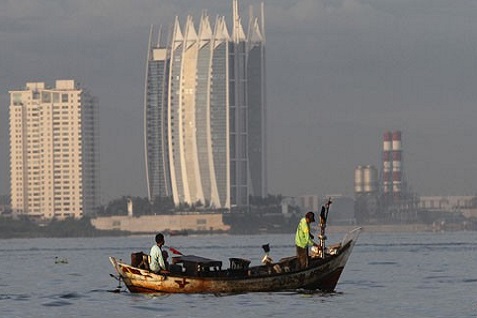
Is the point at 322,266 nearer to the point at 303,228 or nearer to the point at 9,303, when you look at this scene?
the point at 303,228

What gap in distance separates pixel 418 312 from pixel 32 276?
44.5m

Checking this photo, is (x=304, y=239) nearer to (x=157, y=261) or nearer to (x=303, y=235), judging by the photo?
(x=303, y=235)

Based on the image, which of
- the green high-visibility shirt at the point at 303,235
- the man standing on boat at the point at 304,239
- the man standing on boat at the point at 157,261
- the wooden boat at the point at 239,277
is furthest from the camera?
the man standing on boat at the point at 157,261

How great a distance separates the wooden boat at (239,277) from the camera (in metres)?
60.3

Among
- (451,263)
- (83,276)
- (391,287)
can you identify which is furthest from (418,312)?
(451,263)

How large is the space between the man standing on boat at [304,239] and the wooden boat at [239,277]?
324mm

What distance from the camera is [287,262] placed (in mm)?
60656

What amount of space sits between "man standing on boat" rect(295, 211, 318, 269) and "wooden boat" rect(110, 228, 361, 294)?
0.32 metres

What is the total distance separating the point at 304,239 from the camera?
59.2 m

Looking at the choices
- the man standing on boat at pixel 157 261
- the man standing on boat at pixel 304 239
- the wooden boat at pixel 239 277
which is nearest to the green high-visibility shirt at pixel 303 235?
the man standing on boat at pixel 304 239

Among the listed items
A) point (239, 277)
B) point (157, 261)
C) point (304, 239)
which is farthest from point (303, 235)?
point (157, 261)

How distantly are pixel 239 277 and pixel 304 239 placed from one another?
332 cm

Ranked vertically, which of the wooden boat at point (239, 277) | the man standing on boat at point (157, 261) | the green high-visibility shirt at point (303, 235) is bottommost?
the wooden boat at point (239, 277)

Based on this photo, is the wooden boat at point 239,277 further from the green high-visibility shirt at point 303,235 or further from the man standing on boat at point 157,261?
the green high-visibility shirt at point 303,235
